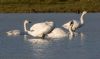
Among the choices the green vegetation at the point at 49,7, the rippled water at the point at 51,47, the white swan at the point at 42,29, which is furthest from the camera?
the green vegetation at the point at 49,7

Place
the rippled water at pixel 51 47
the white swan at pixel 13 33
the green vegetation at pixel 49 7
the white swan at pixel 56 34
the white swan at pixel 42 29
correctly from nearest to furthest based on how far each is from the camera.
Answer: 1. the rippled water at pixel 51 47
2. the white swan at pixel 42 29
3. the white swan at pixel 56 34
4. the white swan at pixel 13 33
5. the green vegetation at pixel 49 7

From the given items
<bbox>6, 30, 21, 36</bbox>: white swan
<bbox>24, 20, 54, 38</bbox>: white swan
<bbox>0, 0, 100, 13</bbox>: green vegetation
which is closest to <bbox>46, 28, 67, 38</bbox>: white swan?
<bbox>24, 20, 54, 38</bbox>: white swan

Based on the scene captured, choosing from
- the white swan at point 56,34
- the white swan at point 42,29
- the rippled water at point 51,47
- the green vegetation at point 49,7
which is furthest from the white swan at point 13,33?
the green vegetation at point 49,7

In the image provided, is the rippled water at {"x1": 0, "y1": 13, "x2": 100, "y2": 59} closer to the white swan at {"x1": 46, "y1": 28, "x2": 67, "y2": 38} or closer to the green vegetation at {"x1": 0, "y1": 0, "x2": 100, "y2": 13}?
the white swan at {"x1": 46, "y1": 28, "x2": 67, "y2": 38}

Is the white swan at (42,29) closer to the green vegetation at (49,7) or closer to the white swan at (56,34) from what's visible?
the white swan at (56,34)

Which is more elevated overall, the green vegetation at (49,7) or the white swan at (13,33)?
the white swan at (13,33)

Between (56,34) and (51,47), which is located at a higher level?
(51,47)

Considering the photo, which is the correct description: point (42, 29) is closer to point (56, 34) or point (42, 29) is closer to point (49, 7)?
point (56, 34)

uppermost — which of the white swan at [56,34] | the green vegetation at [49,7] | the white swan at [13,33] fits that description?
the white swan at [56,34]

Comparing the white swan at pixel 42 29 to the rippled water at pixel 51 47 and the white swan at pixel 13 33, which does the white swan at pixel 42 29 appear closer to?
the rippled water at pixel 51 47

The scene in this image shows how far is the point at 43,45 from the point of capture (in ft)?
66.5

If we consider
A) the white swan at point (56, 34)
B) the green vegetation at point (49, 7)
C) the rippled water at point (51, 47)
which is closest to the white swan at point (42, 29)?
the rippled water at point (51, 47)

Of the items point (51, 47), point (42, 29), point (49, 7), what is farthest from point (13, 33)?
point (49, 7)

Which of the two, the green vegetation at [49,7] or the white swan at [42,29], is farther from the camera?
the green vegetation at [49,7]
